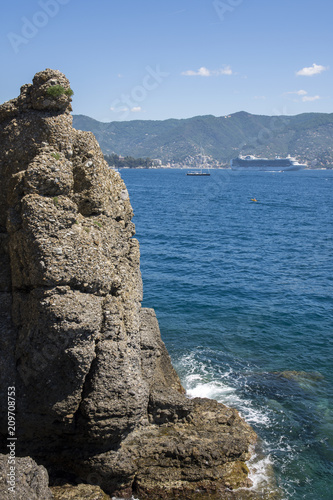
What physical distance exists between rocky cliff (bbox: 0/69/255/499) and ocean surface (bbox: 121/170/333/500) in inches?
130

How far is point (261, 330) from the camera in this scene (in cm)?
2605

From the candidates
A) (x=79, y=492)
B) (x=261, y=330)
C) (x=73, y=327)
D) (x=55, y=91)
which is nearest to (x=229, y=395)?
(x=261, y=330)

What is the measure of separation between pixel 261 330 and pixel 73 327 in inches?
673

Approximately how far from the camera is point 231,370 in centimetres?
2145

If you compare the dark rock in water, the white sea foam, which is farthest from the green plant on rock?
the white sea foam

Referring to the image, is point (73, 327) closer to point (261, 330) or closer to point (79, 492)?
point (79, 492)

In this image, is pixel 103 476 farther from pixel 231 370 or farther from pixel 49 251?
pixel 231 370

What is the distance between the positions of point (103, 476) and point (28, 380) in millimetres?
3525

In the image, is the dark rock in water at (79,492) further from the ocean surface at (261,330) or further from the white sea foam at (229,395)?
the ocean surface at (261,330)

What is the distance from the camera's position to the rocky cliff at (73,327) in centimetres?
1127

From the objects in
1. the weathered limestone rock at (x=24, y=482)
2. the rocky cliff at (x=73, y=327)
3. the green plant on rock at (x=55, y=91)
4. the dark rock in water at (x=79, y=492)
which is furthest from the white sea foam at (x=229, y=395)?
the green plant on rock at (x=55, y=91)

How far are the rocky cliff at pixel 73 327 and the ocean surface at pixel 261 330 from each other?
130 inches

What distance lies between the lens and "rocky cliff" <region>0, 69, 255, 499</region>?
11273 mm

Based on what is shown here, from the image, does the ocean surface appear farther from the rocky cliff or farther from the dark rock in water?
the dark rock in water
